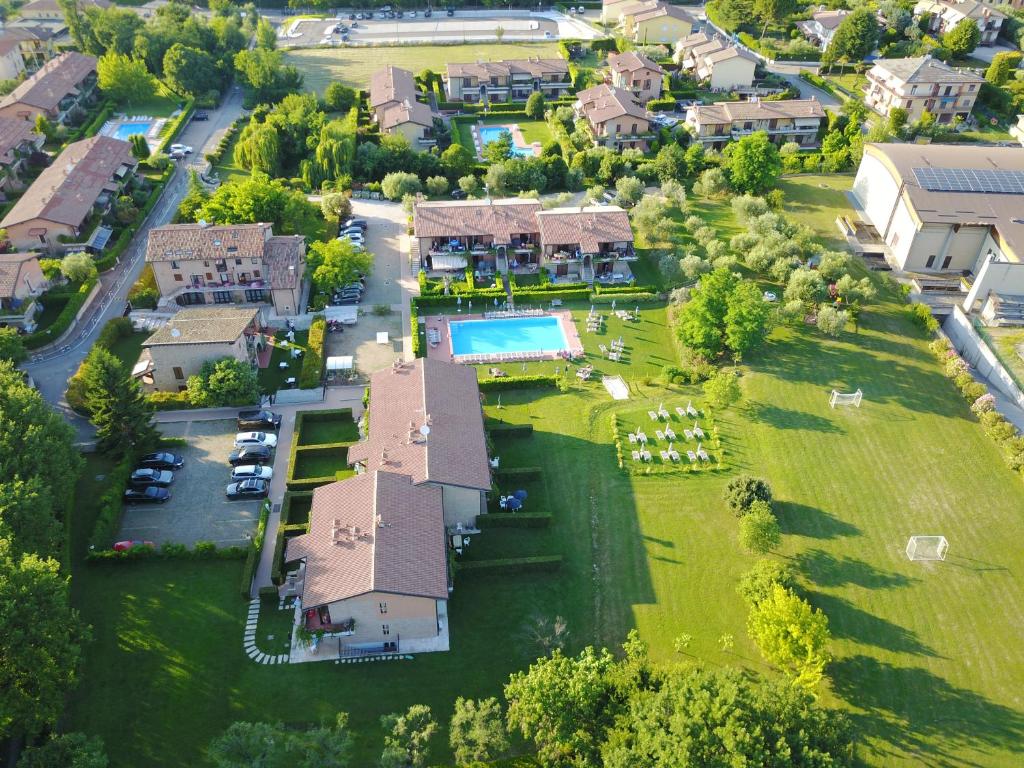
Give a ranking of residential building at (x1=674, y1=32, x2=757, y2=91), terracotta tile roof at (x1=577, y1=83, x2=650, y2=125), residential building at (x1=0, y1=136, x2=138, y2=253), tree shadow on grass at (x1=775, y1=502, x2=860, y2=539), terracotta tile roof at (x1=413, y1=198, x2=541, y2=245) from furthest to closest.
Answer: residential building at (x1=674, y1=32, x2=757, y2=91), terracotta tile roof at (x1=577, y1=83, x2=650, y2=125), residential building at (x1=0, y1=136, x2=138, y2=253), terracotta tile roof at (x1=413, y1=198, x2=541, y2=245), tree shadow on grass at (x1=775, y1=502, x2=860, y2=539)

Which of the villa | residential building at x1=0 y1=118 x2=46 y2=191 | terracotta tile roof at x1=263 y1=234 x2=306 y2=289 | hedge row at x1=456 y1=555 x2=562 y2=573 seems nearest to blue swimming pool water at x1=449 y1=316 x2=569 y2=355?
the villa

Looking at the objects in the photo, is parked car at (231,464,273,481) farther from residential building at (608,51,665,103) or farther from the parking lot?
residential building at (608,51,665,103)

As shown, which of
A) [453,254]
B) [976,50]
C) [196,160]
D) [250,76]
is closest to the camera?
[453,254]

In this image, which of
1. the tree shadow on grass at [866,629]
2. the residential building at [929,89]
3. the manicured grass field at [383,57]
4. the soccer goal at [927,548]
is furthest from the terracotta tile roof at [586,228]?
the manicured grass field at [383,57]

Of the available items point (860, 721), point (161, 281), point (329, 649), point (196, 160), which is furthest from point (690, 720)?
point (196, 160)

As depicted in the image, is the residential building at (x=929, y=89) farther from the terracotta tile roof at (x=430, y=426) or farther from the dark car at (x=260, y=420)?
the dark car at (x=260, y=420)

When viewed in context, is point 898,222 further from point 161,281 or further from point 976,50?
point 976,50

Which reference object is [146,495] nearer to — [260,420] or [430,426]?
[260,420]
